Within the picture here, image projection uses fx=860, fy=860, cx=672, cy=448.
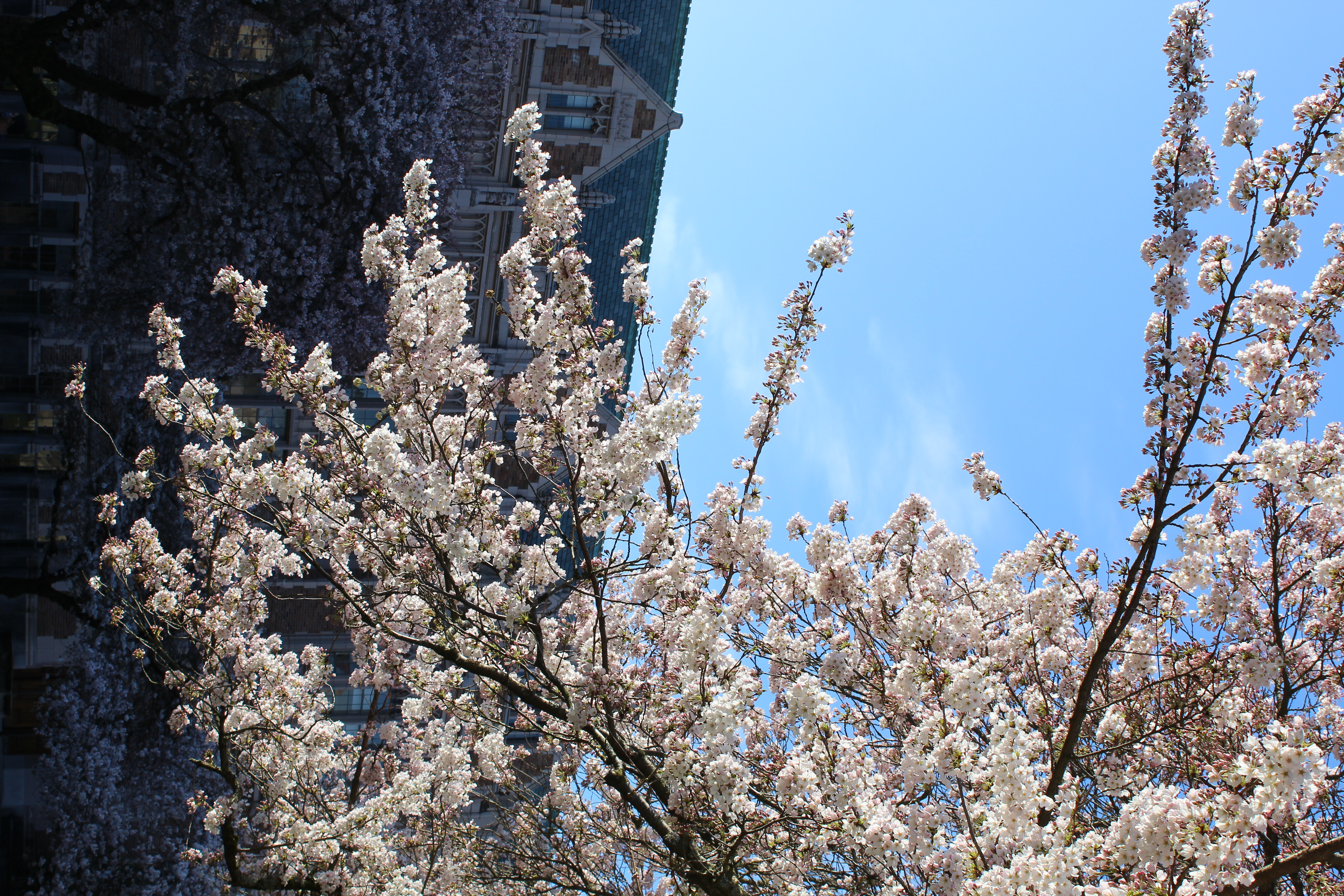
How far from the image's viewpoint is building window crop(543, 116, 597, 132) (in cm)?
3238

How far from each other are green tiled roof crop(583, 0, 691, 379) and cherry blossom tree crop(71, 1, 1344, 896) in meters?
24.0

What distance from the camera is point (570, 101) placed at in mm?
32250

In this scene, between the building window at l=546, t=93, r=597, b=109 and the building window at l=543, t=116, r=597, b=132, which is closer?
the building window at l=546, t=93, r=597, b=109

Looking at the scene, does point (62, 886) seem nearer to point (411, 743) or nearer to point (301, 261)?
point (411, 743)

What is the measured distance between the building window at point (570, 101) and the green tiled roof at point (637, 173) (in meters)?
2.20

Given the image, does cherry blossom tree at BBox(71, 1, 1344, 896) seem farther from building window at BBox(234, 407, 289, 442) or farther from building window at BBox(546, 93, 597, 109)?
building window at BBox(546, 93, 597, 109)

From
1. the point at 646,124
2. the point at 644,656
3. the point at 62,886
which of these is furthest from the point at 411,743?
the point at 646,124

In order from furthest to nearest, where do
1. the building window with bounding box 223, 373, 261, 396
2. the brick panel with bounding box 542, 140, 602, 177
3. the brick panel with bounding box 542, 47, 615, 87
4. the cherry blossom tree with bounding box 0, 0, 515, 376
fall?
the brick panel with bounding box 542, 140, 602, 177, the brick panel with bounding box 542, 47, 615, 87, the building window with bounding box 223, 373, 261, 396, the cherry blossom tree with bounding box 0, 0, 515, 376

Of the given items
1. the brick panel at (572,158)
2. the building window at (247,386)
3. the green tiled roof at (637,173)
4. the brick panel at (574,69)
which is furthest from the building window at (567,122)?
the building window at (247,386)

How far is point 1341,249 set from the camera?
25.4 ft

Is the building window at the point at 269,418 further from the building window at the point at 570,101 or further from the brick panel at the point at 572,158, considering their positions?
the building window at the point at 570,101

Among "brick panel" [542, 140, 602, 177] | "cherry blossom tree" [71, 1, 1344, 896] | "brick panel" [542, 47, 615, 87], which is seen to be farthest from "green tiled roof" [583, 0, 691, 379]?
"cherry blossom tree" [71, 1, 1344, 896]

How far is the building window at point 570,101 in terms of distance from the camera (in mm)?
32062

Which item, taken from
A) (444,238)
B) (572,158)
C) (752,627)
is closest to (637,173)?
(572,158)
